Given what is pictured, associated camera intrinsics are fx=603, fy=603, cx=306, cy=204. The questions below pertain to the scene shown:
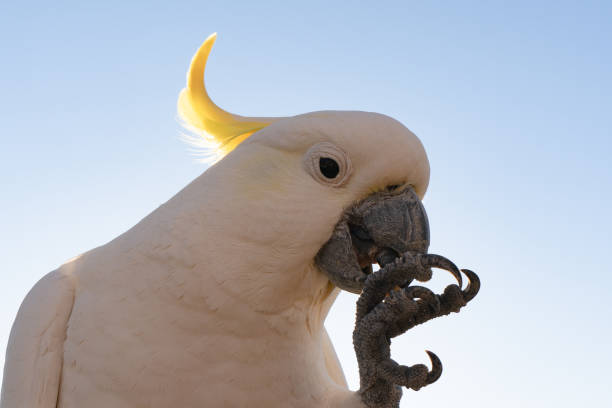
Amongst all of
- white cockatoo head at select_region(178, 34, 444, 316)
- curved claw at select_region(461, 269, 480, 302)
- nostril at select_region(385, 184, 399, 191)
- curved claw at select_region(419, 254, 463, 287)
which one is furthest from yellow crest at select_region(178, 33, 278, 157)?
curved claw at select_region(461, 269, 480, 302)

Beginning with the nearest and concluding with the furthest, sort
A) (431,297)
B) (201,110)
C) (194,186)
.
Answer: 1. (431,297)
2. (194,186)
3. (201,110)

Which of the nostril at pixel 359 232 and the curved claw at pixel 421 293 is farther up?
the nostril at pixel 359 232

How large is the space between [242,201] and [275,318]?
460 millimetres

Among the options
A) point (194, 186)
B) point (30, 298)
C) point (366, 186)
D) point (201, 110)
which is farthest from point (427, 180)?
point (30, 298)

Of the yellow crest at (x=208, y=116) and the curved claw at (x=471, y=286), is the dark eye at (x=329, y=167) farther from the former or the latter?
the yellow crest at (x=208, y=116)

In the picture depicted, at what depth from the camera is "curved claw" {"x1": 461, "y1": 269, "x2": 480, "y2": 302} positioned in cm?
213

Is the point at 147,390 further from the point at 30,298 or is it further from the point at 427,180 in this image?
the point at 427,180

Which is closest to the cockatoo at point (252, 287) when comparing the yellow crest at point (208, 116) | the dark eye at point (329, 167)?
the dark eye at point (329, 167)

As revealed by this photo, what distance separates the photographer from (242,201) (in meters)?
2.27

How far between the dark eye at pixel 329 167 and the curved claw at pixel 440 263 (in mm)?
461

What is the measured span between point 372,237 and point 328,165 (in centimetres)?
32

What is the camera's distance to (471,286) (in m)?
2.13

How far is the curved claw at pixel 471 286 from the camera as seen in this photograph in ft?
6.99

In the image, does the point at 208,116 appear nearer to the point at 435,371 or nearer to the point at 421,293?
the point at 421,293
